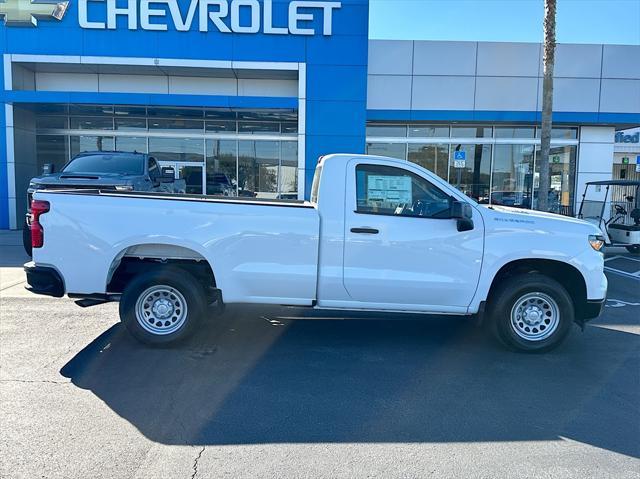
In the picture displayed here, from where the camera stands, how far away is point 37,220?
520 centimetres

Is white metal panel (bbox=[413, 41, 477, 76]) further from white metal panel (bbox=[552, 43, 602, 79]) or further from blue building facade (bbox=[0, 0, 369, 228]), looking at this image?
white metal panel (bbox=[552, 43, 602, 79])

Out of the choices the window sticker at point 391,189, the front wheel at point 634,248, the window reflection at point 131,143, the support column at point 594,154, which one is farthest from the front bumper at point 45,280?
the support column at point 594,154

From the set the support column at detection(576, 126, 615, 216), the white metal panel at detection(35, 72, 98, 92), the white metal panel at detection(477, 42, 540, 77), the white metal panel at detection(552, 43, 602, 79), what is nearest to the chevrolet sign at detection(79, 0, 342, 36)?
the white metal panel at detection(35, 72, 98, 92)

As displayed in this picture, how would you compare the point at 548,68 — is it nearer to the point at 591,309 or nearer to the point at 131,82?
the point at 591,309

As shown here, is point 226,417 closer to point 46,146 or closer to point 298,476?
point 298,476

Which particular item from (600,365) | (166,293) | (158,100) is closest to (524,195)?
(158,100)

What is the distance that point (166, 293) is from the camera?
5410 millimetres

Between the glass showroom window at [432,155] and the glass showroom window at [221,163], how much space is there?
280 inches

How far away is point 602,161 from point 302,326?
1789cm

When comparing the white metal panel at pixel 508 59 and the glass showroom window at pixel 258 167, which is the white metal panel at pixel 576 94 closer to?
the white metal panel at pixel 508 59

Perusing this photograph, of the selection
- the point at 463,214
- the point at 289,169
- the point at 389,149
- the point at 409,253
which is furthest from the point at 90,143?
the point at 463,214

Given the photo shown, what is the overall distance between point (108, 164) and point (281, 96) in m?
8.68

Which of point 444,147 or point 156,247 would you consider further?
point 444,147

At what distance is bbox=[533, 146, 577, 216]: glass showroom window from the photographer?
19719 mm
